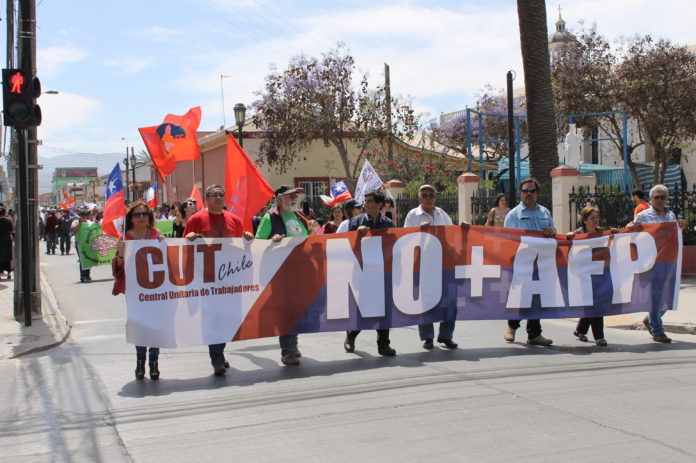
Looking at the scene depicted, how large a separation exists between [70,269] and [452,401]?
64.2 ft

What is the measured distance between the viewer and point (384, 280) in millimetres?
8445

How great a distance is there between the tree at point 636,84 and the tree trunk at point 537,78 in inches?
377

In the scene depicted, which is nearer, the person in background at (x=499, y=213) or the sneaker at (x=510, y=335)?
the sneaker at (x=510, y=335)

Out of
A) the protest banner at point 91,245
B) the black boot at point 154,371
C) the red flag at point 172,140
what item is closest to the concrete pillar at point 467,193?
the red flag at point 172,140

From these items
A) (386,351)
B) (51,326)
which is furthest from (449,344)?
(51,326)

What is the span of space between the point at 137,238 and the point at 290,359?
1.96 metres

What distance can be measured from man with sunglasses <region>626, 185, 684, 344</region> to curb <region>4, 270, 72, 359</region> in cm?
718

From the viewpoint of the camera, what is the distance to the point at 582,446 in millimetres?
4906

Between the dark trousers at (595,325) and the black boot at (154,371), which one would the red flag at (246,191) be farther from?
the dark trousers at (595,325)

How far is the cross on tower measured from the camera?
8680 mm

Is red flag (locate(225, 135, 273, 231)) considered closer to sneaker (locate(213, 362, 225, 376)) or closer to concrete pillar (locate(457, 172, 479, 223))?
sneaker (locate(213, 362, 225, 376))

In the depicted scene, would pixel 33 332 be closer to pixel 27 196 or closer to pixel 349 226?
pixel 27 196

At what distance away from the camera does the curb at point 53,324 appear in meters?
9.34

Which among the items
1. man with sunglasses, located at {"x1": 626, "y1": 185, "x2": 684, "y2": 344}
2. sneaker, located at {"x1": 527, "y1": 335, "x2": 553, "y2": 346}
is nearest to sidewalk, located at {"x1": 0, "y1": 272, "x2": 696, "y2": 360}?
man with sunglasses, located at {"x1": 626, "y1": 185, "x2": 684, "y2": 344}
